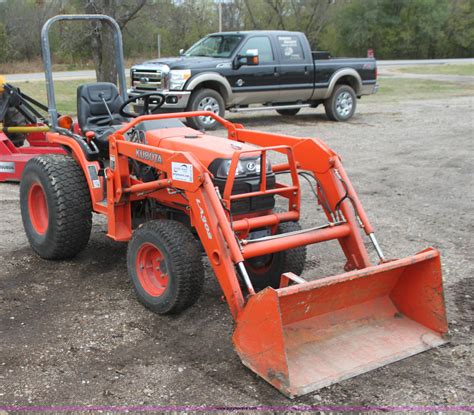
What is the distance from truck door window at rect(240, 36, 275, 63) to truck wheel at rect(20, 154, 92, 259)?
8.81m

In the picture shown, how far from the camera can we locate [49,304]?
4.83m

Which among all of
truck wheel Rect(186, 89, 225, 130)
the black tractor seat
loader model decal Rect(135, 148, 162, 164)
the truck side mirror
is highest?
the truck side mirror

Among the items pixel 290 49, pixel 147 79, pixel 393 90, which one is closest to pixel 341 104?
pixel 290 49

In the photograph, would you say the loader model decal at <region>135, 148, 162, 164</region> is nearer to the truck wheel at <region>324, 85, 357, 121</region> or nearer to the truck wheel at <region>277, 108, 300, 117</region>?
the truck wheel at <region>324, 85, 357, 121</region>

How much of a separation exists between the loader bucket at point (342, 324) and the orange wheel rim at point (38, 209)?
2745mm

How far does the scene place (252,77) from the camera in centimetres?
1363

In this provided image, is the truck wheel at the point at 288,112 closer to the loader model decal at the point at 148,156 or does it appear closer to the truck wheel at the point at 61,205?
the truck wheel at the point at 61,205

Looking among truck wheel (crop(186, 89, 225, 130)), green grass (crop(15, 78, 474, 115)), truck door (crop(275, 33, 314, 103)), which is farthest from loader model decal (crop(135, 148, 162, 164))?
green grass (crop(15, 78, 474, 115))

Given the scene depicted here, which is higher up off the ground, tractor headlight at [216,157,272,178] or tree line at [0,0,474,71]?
tree line at [0,0,474,71]

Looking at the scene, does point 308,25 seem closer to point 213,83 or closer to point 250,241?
point 213,83

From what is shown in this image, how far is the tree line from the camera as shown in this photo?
4094cm

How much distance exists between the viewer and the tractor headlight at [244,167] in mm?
4461

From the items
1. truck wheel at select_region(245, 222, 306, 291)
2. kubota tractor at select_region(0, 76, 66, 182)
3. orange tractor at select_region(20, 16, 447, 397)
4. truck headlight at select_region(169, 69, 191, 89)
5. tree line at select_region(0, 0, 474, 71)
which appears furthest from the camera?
tree line at select_region(0, 0, 474, 71)

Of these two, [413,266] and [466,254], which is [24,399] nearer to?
[413,266]
